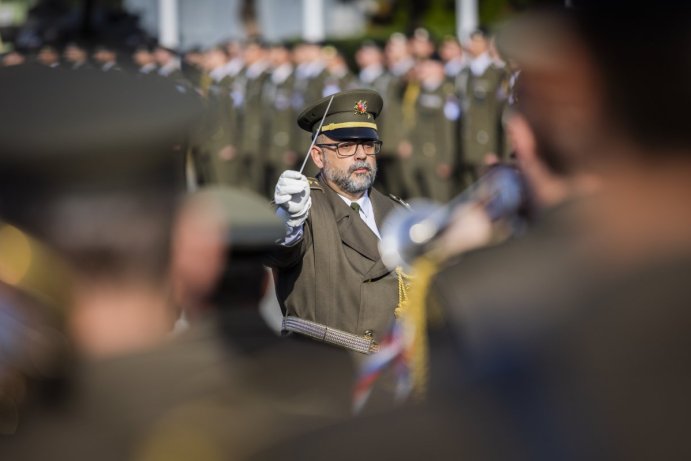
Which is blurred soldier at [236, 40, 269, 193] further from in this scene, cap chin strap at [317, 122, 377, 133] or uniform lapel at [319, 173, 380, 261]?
uniform lapel at [319, 173, 380, 261]

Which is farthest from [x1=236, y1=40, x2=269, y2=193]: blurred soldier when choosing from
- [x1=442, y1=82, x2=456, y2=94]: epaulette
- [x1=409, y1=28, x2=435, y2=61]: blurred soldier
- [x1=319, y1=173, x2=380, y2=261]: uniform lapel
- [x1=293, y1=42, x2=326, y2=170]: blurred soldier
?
[x1=319, y1=173, x2=380, y2=261]: uniform lapel

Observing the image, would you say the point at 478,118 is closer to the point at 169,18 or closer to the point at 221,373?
the point at 169,18

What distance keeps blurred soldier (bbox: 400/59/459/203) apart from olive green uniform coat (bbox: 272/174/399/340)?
331 inches

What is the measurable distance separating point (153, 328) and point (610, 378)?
640 mm

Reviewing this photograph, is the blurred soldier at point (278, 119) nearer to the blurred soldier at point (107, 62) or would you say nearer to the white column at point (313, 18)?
the white column at point (313, 18)

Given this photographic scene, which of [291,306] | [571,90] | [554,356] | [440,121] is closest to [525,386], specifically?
[554,356]

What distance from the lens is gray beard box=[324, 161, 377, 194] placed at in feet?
15.3

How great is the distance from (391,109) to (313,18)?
6.54 metres

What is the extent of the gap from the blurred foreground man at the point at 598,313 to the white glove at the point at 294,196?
254cm

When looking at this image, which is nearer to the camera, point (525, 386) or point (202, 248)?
point (525, 386)

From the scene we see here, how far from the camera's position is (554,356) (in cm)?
149

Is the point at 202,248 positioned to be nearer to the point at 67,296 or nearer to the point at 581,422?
the point at 67,296

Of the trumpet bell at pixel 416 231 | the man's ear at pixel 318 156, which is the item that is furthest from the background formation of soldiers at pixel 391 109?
the trumpet bell at pixel 416 231

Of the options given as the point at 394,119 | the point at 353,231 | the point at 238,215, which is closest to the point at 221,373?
the point at 238,215
